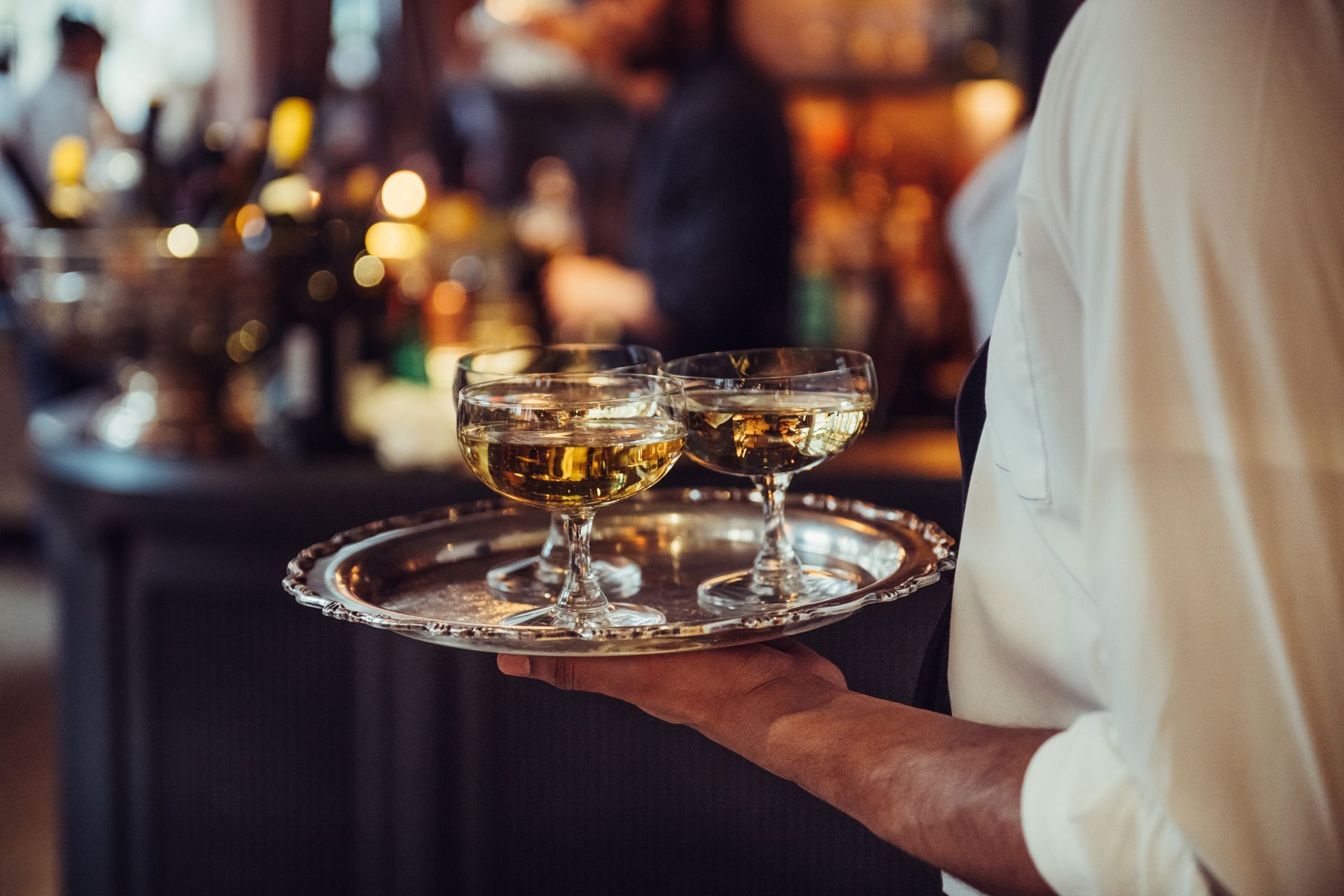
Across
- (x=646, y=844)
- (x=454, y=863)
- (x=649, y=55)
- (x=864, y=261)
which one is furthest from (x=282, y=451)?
(x=864, y=261)

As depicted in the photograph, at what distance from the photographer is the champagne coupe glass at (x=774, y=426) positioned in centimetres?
96

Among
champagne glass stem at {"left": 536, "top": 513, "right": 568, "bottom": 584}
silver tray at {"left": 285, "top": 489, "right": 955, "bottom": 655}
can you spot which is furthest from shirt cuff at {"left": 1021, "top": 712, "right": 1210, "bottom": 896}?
champagne glass stem at {"left": 536, "top": 513, "right": 568, "bottom": 584}

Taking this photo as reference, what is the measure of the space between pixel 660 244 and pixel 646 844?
1243 millimetres

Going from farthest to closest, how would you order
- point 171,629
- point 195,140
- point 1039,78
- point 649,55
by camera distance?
point 1039,78
point 649,55
point 195,140
point 171,629

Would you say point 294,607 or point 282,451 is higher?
point 282,451

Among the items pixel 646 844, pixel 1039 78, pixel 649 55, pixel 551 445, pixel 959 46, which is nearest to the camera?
pixel 551 445

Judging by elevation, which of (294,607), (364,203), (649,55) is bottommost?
(294,607)

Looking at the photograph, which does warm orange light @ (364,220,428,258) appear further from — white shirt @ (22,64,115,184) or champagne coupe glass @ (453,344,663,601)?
white shirt @ (22,64,115,184)

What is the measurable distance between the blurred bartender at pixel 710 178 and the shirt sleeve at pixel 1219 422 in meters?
1.79

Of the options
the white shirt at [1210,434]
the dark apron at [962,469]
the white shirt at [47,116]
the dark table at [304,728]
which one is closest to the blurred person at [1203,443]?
the white shirt at [1210,434]

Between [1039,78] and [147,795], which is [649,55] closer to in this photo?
[1039,78]

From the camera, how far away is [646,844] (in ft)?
5.96

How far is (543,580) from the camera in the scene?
1.04 meters

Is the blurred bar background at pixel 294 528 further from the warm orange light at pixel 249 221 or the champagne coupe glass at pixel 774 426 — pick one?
the champagne coupe glass at pixel 774 426
